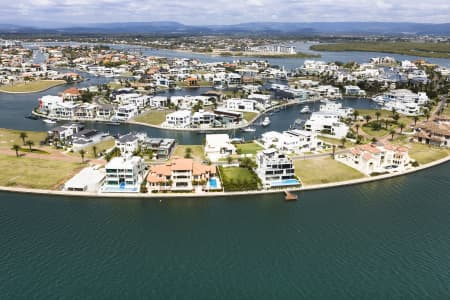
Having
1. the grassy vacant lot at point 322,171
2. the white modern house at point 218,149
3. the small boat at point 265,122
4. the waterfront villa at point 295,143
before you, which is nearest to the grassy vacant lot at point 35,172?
the white modern house at point 218,149

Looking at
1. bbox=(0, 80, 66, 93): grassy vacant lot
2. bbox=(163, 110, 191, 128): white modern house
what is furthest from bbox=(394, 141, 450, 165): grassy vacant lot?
bbox=(0, 80, 66, 93): grassy vacant lot

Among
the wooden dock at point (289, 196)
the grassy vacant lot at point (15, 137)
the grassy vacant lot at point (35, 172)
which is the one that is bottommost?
the wooden dock at point (289, 196)

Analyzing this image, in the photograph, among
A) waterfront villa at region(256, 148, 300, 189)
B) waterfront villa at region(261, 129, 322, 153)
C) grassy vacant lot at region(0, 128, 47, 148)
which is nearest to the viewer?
waterfront villa at region(256, 148, 300, 189)

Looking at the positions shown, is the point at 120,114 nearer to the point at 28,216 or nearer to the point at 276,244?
the point at 28,216

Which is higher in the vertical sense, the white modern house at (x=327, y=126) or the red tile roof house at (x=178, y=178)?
Answer: the white modern house at (x=327, y=126)

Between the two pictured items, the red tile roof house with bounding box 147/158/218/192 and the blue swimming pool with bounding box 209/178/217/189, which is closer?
the red tile roof house with bounding box 147/158/218/192

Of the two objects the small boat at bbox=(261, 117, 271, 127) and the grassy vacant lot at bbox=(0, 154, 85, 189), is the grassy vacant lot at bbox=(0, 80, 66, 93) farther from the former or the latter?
the small boat at bbox=(261, 117, 271, 127)

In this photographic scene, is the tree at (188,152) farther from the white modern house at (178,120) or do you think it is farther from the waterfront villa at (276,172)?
the white modern house at (178,120)

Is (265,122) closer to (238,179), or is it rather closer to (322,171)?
(322,171)
